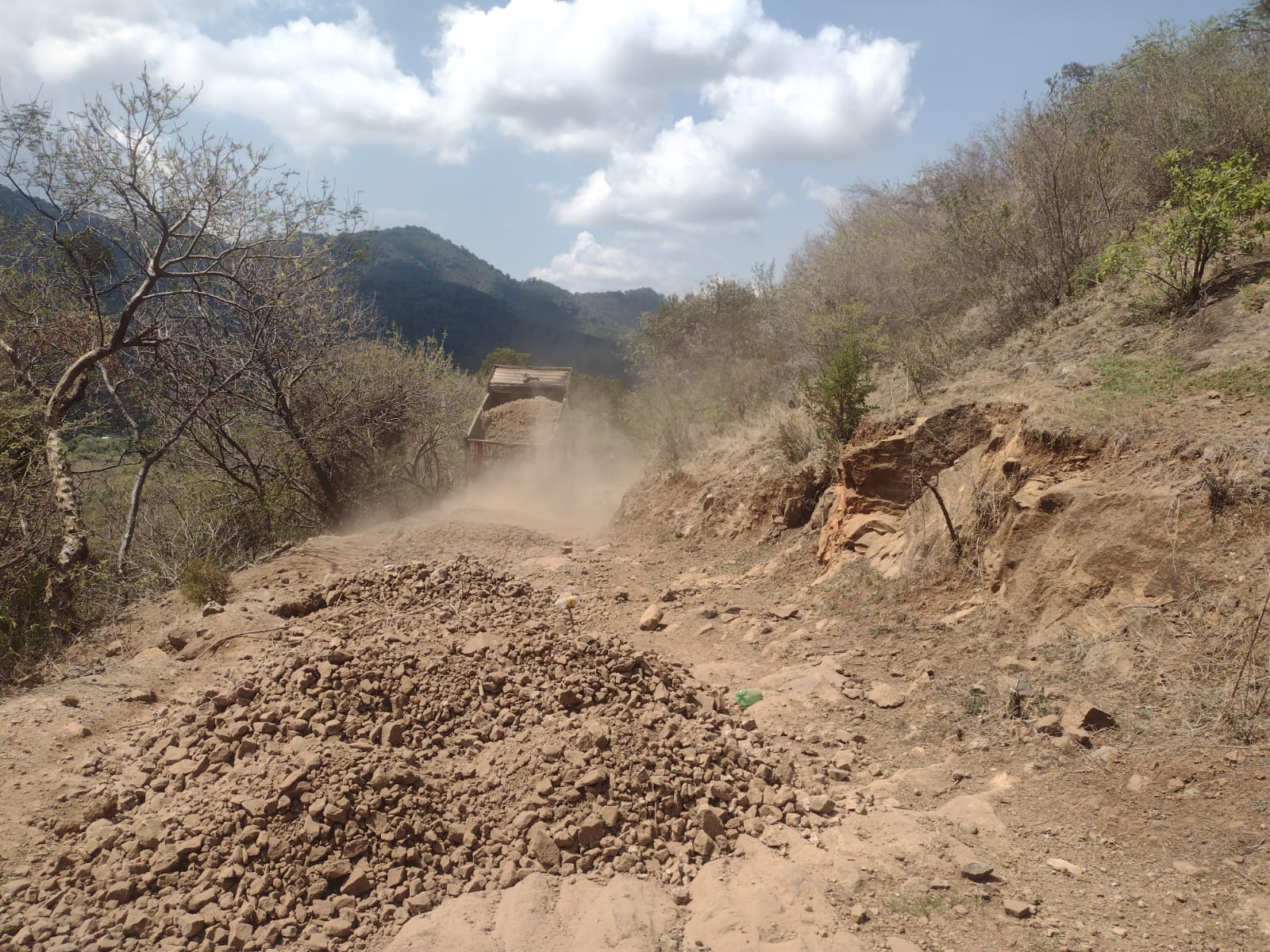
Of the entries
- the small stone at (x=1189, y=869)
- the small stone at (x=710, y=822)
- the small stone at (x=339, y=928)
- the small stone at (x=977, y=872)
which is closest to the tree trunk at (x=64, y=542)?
the small stone at (x=339, y=928)

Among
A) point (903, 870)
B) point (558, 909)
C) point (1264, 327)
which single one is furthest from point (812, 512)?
point (558, 909)

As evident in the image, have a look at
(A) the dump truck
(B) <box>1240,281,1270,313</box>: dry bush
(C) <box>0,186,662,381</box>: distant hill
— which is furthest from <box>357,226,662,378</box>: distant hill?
(B) <box>1240,281,1270,313</box>: dry bush

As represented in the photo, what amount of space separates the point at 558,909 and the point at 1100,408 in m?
4.85

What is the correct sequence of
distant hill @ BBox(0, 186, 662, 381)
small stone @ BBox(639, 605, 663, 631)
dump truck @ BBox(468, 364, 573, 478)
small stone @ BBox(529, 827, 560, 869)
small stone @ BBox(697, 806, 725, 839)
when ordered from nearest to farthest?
small stone @ BBox(529, 827, 560, 869) → small stone @ BBox(697, 806, 725, 839) → small stone @ BBox(639, 605, 663, 631) → dump truck @ BBox(468, 364, 573, 478) → distant hill @ BBox(0, 186, 662, 381)

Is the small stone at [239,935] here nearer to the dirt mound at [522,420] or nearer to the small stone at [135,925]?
the small stone at [135,925]

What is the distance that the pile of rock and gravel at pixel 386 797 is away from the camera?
2.98 m

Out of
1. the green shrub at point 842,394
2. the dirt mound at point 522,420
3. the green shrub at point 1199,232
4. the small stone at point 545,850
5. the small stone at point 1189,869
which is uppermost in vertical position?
the green shrub at point 1199,232

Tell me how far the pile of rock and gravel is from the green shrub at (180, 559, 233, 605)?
7.97ft

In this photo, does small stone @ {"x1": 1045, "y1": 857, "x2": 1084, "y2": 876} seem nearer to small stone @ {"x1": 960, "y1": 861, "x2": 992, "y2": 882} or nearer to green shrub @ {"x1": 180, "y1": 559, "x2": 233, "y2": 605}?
small stone @ {"x1": 960, "y1": 861, "x2": 992, "y2": 882}

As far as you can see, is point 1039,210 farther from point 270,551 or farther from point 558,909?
point 270,551

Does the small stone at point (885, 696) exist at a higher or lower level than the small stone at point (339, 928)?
higher

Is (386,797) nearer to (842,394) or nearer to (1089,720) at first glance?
(1089,720)

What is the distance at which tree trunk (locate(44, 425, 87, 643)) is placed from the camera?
21.3 ft

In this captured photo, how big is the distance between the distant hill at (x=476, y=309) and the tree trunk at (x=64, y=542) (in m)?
46.5
